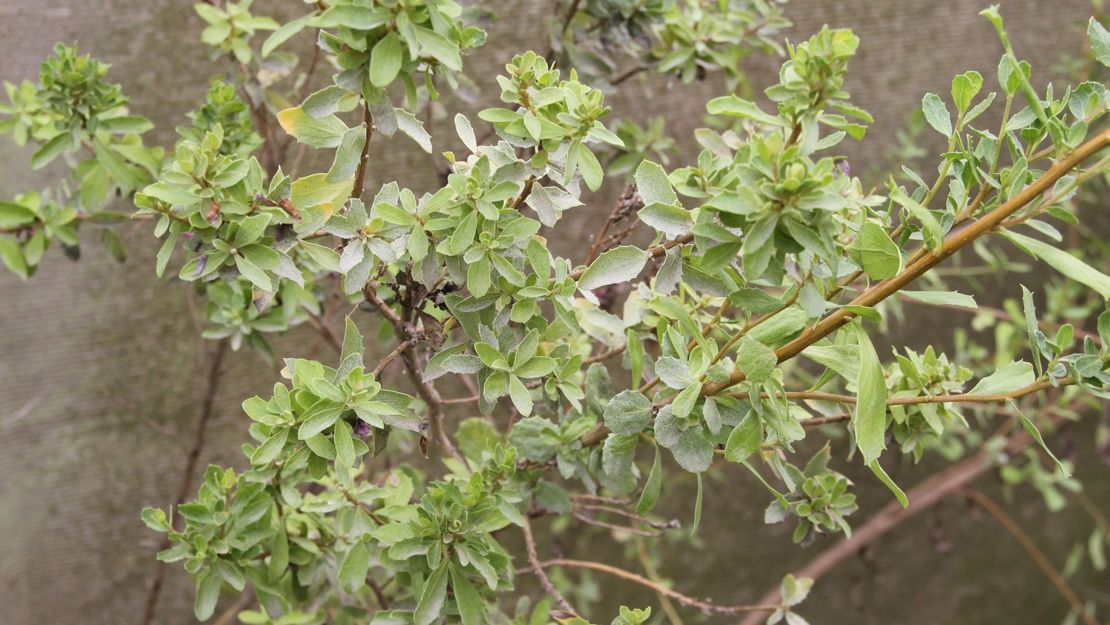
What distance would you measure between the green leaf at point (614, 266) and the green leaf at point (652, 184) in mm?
35

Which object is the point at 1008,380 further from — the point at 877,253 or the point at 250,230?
the point at 250,230

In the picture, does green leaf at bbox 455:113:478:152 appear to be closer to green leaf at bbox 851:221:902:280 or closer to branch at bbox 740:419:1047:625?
green leaf at bbox 851:221:902:280

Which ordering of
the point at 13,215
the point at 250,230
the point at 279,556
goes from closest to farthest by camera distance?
the point at 250,230 → the point at 279,556 → the point at 13,215

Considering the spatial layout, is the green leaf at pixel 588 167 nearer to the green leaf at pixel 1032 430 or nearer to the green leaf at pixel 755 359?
the green leaf at pixel 755 359

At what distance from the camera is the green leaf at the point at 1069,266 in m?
0.51

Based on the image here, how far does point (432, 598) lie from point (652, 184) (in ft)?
1.08

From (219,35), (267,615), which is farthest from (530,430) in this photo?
(219,35)

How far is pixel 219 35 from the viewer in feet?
2.80

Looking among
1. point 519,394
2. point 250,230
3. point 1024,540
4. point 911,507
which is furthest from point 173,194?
point 1024,540

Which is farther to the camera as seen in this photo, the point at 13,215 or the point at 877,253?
the point at 13,215

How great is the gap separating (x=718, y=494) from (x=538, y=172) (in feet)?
3.08

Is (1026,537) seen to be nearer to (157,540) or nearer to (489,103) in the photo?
(489,103)

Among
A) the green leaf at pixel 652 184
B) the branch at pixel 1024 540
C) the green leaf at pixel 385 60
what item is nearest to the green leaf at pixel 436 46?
the green leaf at pixel 385 60

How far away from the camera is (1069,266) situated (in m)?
0.52
